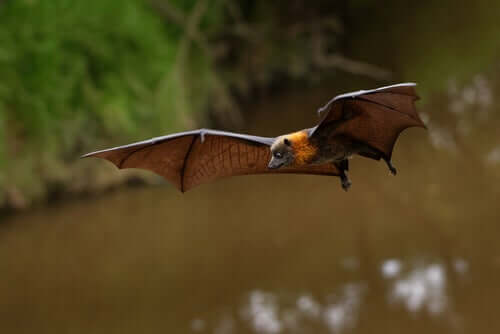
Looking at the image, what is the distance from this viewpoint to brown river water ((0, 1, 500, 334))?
116 centimetres

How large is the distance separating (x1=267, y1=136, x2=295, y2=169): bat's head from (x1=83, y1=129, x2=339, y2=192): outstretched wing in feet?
0.24

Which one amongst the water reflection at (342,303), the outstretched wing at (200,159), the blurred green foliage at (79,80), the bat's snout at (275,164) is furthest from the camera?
the blurred green foliage at (79,80)

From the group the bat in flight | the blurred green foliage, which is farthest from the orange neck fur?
the blurred green foliage

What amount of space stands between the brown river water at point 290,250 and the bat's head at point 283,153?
33.9 inches

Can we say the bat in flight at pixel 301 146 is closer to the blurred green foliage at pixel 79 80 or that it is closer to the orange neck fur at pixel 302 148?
the orange neck fur at pixel 302 148

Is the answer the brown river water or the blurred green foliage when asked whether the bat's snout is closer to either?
the brown river water

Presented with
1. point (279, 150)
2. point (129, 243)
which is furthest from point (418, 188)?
point (279, 150)

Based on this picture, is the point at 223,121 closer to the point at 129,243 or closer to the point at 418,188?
the point at 129,243

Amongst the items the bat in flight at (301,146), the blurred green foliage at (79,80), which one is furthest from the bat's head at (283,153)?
the blurred green foliage at (79,80)

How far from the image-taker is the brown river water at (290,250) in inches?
45.8

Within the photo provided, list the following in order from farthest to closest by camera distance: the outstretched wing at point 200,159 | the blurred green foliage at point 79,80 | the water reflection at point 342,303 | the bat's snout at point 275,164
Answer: the blurred green foliage at point 79,80, the water reflection at point 342,303, the outstretched wing at point 200,159, the bat's snout at point 275,164

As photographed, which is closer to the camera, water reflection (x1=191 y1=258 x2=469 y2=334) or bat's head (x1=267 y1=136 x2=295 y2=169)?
bat's head (x1=267 y1=136 x2=295 y2=169)

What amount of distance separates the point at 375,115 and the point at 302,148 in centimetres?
10

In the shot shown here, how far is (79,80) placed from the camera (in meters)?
1.56
